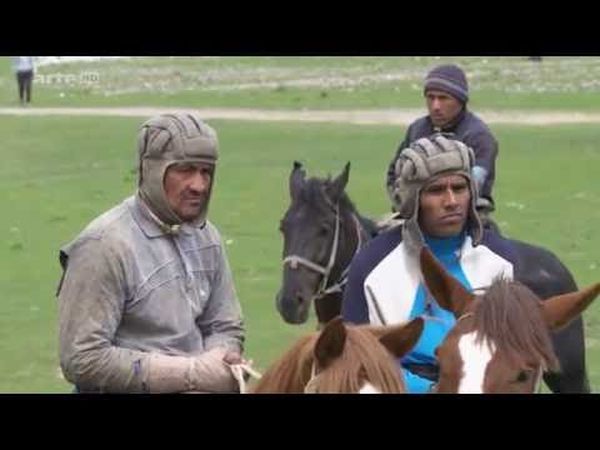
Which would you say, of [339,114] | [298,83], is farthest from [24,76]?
[298,83]

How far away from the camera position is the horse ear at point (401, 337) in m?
4.90

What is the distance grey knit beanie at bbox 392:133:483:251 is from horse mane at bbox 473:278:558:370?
3.40 feet

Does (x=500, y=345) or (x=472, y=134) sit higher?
(x=472, y=134)

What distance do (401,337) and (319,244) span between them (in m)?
4.91

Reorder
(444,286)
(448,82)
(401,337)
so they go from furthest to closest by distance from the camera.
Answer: (448,82), (444,286), (401,337)

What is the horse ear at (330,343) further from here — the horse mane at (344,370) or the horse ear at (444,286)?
the horse ear at (444,286)

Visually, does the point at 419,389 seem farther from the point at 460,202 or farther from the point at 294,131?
the point at 294,131

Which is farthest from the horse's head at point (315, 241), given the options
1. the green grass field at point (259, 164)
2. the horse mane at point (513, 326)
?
the horse mane at point (513, 326)

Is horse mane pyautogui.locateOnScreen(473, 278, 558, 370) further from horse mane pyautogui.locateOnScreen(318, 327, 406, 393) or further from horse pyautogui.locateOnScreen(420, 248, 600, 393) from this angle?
horse mane pyautogui.locateOnScreen(318, 327, 406, 393)

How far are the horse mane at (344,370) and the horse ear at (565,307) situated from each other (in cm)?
77

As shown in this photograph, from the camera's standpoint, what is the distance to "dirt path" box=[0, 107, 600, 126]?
3100 cm

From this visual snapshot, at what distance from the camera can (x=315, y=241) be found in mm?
9828

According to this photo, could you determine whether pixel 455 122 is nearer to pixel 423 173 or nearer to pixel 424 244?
pixel 423 173

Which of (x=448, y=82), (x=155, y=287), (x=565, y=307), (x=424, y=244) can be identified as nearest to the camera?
(x=565, y=307)
